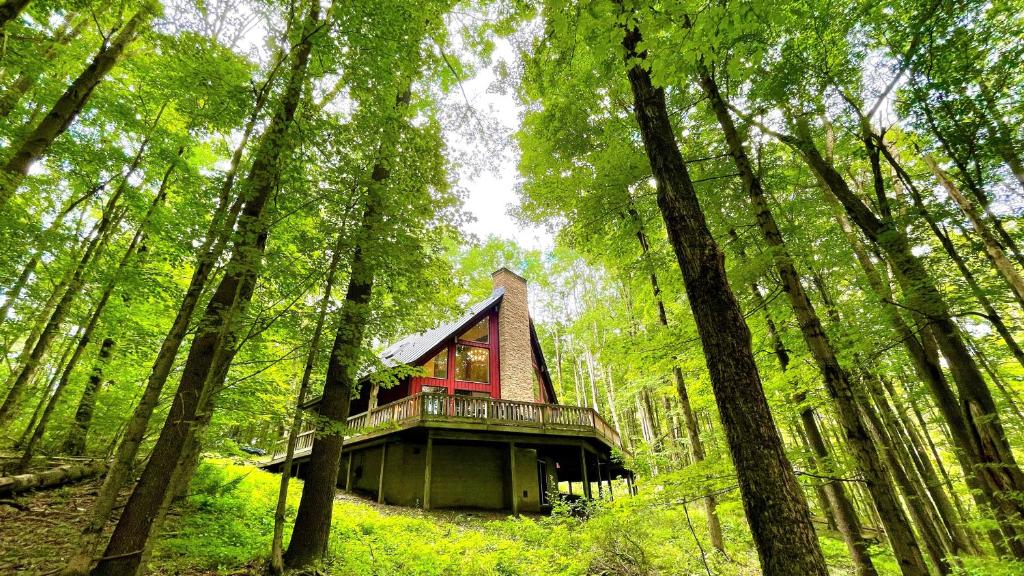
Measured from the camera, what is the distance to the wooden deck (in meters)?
10.0

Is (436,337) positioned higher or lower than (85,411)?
higher

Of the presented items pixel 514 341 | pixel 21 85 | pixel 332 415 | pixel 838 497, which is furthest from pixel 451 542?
pixel 21 85

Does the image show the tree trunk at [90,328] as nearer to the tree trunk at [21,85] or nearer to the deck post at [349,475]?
the tree trunk at [21,85]

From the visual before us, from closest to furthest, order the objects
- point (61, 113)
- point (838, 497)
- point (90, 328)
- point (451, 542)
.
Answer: point (61, 113) → point (838, 497) → point (90, 328) → point (451, 542)

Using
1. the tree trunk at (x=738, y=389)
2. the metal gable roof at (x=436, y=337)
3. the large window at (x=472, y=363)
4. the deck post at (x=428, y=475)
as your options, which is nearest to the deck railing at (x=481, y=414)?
the deck post at (x=428, y=475)

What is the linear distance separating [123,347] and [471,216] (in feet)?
22.9

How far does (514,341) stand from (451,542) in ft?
28.7

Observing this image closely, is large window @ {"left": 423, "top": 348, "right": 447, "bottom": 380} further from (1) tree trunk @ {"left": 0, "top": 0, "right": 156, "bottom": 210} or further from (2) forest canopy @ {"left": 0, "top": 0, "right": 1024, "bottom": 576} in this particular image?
(1) tree trunk @ {"left": 0, "top": 0, "right": 156, "bottom": 210}

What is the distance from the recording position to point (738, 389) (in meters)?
2.56

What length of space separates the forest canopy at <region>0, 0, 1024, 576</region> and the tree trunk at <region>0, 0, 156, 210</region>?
4 centimetres

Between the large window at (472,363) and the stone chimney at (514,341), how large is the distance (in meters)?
0.62

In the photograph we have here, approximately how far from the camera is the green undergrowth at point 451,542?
181 inches

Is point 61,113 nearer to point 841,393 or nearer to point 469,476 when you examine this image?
point 841,393

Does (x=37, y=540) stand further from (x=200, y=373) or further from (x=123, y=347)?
(x=123, y=347)
